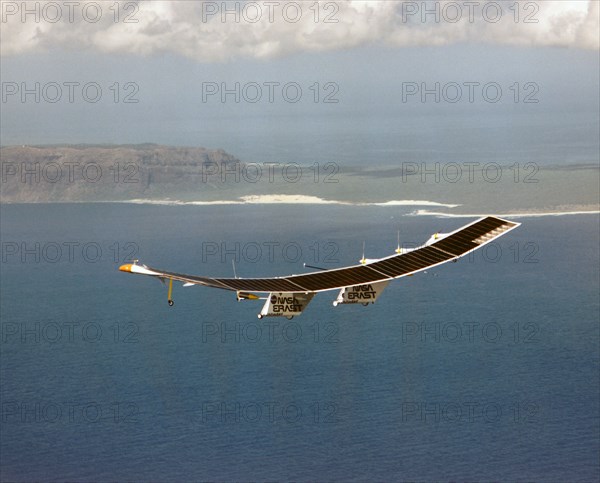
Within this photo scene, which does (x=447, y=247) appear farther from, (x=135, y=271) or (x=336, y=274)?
(x=135, y=271)

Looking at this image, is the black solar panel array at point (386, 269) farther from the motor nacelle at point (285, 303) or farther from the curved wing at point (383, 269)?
the motor nacelle at point (285, 303)

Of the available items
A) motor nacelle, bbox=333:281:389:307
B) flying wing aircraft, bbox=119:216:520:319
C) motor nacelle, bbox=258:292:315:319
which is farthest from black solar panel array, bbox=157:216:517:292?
motor nacelle, bbox=333:281:389:307

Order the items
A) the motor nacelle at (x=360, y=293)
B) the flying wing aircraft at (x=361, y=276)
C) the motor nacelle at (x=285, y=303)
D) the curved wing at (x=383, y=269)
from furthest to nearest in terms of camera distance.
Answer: the motor nacelle at (x=360, y=293)
the motor nacelle at (x=285, y=303)
the flying wing aircraft at (x=361, y=276)
the curved wing at (x=383, y=269)

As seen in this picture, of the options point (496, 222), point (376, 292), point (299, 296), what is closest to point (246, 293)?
point (299, 296)

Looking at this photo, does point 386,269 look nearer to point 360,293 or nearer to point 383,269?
point 383,269

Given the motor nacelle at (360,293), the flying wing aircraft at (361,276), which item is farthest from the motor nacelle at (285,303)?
the motor nacelle at (360,293)

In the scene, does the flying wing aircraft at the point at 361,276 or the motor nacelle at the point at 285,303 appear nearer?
the flying wing aircraft at the point at 361,276
